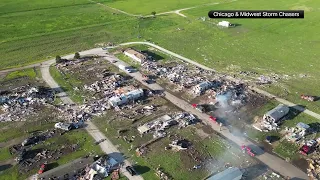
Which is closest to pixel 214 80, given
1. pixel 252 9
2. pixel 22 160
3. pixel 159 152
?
pixel 159 152

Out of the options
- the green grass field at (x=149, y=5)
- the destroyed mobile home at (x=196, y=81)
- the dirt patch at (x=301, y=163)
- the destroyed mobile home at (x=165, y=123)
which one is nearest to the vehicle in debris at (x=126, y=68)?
the destroyed mobile home at (x=196, y=81)

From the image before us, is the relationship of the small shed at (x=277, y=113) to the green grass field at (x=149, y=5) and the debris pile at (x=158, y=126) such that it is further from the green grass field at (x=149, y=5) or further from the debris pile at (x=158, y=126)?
the green grass field at (x=149, y=5)

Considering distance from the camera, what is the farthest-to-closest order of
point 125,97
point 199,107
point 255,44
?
point 255,44
point 125,97
point 199,107

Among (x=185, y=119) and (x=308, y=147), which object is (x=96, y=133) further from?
(x=308, y=147)

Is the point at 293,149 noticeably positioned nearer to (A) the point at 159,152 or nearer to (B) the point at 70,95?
(A) the point at 159,152

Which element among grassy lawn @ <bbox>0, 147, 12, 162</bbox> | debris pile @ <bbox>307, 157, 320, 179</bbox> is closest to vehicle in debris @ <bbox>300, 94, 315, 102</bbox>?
debris pile @ <bbox>307, 157, 320, 179</bbox>

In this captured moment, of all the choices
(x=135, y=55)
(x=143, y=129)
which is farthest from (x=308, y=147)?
(x=135, y=55)
